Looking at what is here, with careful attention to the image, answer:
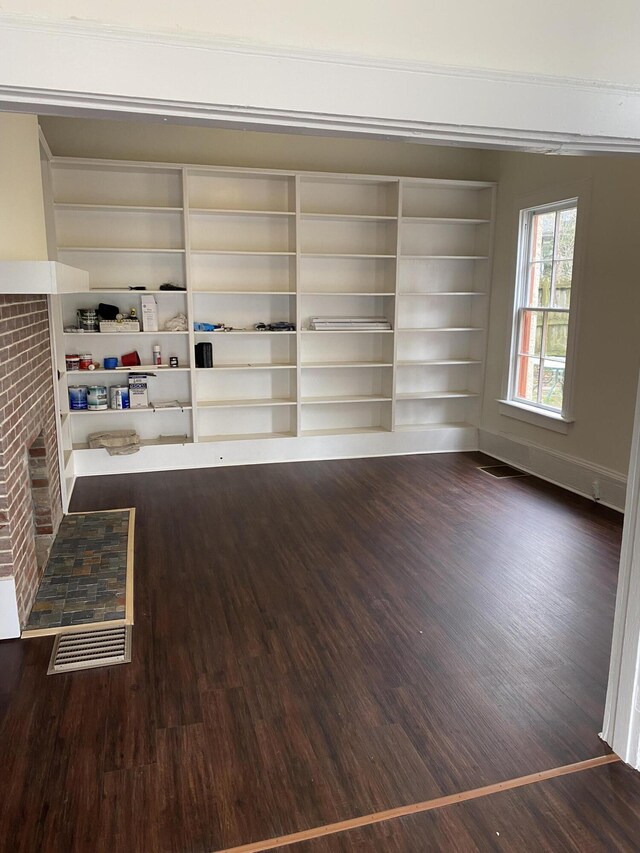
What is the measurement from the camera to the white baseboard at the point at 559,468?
4.64 meters

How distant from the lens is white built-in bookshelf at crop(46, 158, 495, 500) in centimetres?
539

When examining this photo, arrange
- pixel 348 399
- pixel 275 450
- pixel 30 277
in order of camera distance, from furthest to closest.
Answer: pixel 348 399
pixel 275 450
pixel 30 277

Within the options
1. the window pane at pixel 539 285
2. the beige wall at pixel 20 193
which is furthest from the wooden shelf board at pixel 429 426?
→ the beige wall at pixel 20 193

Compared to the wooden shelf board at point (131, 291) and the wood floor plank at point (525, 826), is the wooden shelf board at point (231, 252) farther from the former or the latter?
the wood floor plank at point (525, 826)

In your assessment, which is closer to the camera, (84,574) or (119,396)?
(84,574)

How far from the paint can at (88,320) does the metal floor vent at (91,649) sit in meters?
3.09

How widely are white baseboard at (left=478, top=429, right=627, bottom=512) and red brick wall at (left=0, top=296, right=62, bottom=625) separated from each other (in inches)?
155

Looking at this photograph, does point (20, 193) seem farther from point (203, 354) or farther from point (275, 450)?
point (275, 450)

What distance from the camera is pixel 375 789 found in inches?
79.4

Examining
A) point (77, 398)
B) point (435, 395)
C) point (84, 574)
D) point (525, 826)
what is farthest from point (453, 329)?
point (525, 826)

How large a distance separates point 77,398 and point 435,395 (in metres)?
3.43

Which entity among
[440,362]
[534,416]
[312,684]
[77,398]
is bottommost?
[312,684]

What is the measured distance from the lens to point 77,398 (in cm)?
537

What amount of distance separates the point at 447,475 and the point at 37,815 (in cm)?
426
